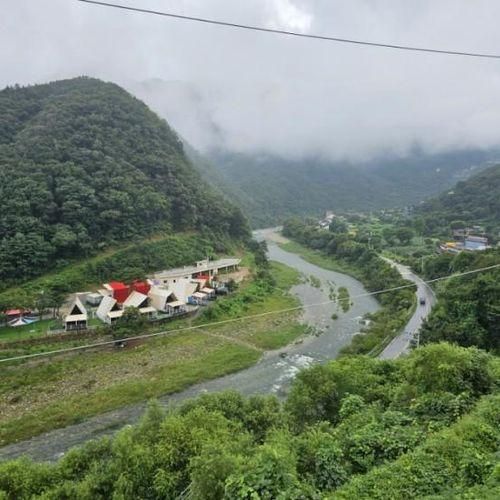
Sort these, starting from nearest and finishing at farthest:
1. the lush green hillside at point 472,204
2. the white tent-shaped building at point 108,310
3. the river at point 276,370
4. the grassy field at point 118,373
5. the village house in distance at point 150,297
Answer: the river at point 276,370
the grassy field at point 118,373
the village house in distance at point 150,297
the white tent-shaped building at point 108,310
the lush green hillside at point 472,204

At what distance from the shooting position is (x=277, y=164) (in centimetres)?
13425

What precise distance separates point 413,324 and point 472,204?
50.2 m

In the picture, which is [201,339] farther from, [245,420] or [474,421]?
[474,421]

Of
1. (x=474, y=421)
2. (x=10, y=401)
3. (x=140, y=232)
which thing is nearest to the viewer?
(x=474, y=421)

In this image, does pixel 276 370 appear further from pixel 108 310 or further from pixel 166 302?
pixel 108 310

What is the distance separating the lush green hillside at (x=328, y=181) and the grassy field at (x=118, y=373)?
208 ft

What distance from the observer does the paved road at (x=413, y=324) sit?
21406mm

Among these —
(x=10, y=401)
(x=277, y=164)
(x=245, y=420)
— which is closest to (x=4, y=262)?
(x=10, y=401)

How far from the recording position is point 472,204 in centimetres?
6644

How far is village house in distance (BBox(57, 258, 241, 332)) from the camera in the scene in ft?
81.4

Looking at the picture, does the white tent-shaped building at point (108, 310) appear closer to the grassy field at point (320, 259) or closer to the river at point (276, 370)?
the river at point (276, 370)

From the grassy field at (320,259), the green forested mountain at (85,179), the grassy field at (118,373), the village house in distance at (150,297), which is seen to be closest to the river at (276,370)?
the grassy field at (118,373)

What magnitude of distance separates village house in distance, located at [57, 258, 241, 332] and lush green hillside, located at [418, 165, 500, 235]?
43738mm

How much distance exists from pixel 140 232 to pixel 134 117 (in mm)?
21692
